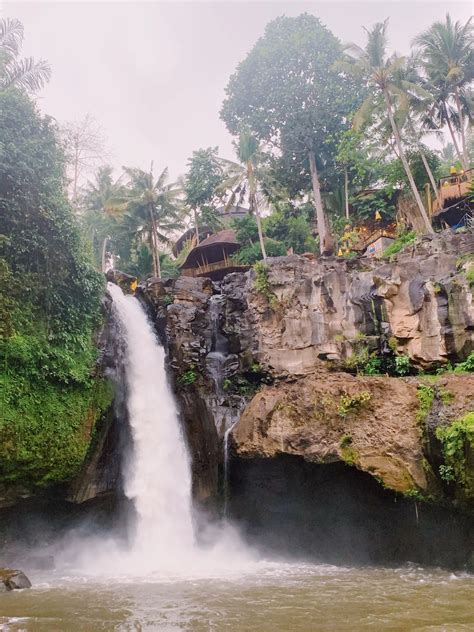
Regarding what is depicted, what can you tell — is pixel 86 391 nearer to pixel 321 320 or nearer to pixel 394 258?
pixel 321 320

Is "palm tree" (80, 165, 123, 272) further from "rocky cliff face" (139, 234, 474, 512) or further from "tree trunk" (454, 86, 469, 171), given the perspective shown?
"tree trunk" (454, 86, 469, 171)

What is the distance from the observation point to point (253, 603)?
26.1 feet

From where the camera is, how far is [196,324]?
54.4 feet

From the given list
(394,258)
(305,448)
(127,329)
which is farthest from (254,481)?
(394,258)

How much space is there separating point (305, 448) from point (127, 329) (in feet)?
24.1

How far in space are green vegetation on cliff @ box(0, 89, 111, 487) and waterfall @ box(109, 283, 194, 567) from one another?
1622 mm

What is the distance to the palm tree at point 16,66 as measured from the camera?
1566 cm

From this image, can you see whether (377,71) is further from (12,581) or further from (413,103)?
(12,581)

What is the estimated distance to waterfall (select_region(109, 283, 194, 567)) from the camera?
12.6m

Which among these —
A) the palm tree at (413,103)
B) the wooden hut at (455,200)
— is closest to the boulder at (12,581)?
the wooden hut at (455,200)

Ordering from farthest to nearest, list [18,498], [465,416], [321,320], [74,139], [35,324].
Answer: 1. [74,139]
2. [321,320]
3. [35,324]
4. [18,498]
5. [465,416]

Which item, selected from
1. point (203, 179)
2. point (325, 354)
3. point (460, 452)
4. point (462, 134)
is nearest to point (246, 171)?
point (203, 179)

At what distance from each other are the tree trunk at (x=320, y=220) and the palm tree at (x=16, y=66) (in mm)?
15973

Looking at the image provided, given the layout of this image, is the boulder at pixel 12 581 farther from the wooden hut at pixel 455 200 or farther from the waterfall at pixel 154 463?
the wooden hut at pixel 455 200
